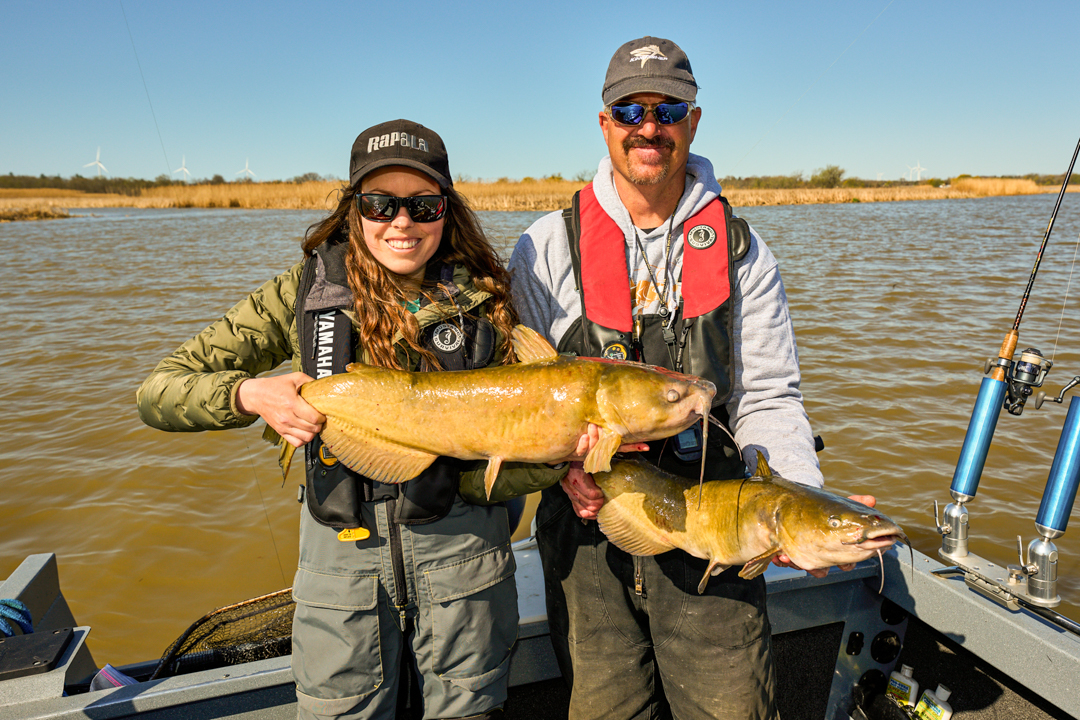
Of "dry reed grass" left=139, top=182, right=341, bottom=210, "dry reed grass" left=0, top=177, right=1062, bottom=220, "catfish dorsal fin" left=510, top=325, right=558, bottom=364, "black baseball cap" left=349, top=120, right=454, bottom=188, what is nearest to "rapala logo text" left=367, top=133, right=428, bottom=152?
"black baseball cap" left=349, top=120, right=454, bottom=188

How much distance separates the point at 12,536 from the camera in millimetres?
5574

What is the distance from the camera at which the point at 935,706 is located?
299 centimetres

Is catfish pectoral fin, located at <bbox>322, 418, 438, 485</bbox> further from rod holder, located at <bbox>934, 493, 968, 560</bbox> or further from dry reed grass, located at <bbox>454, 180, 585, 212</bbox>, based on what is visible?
dry reed grass, located at <bbox>454, 180, 585, 212</bbox>

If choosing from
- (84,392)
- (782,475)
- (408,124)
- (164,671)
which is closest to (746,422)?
(782,475)

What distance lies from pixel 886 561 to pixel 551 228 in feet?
7.71

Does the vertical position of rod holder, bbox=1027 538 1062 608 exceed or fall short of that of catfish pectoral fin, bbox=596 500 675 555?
it falls short

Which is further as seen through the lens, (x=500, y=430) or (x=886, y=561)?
(x=886, y=561)

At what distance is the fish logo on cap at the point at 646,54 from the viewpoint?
2648mm

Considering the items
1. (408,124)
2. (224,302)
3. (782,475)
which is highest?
(408,124)

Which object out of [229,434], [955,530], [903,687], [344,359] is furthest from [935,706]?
[229,434]

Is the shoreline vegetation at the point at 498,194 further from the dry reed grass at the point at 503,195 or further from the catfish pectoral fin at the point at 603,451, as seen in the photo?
the catfish pectoral fin at the point at 603,451

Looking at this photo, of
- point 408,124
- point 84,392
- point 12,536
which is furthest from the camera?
point 84,392

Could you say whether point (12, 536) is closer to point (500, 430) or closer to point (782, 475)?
point (500, 430)

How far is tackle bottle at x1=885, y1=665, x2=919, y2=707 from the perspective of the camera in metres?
3.10
